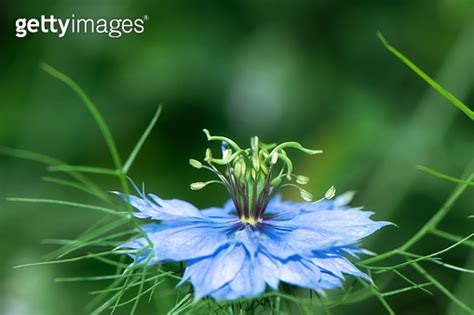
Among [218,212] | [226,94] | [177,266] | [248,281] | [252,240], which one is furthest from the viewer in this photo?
[226,94]

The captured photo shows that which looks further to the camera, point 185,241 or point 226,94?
point 226,94

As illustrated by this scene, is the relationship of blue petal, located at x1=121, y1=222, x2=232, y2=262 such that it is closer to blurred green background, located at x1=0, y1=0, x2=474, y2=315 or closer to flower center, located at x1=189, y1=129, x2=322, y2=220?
flower center, located at x1=189, y1=129, x2=322, y2=220

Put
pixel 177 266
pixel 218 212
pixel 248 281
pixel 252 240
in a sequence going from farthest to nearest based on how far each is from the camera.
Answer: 1. pixel 218 212
2. pixel 177 266
3. pixel 252 240
4. pixel 248 281

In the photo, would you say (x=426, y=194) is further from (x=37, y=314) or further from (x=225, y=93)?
(x=37, y=314)

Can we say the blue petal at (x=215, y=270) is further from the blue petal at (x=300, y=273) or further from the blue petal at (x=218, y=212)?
the blue petal at (x=218, y=212)

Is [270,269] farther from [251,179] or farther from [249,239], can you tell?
[251,179]

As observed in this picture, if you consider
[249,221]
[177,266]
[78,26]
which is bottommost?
[177,266]

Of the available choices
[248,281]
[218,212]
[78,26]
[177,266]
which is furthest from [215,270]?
[78,26]

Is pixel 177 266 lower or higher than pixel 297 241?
lower

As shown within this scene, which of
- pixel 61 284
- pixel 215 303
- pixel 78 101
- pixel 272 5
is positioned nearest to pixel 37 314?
pixel 61 284

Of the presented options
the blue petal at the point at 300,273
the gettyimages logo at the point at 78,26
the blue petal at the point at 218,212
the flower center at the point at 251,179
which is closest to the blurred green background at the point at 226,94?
the gettyimages logo at the point at 78,26
